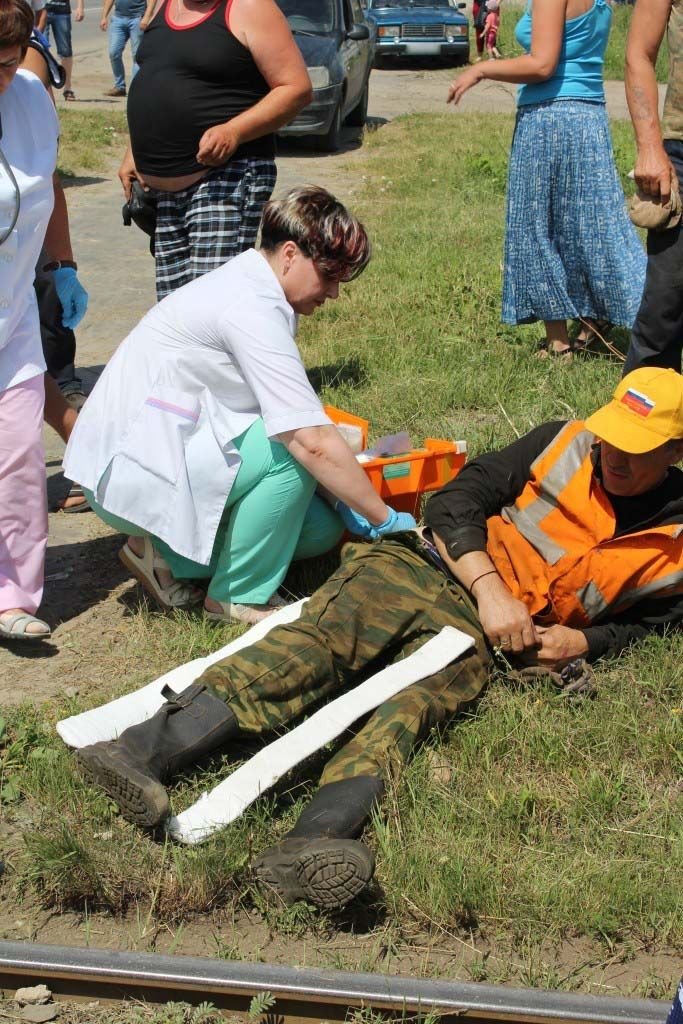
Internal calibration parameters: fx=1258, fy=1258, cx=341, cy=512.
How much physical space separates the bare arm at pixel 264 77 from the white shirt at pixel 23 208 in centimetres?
86

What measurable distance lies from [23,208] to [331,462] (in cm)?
138

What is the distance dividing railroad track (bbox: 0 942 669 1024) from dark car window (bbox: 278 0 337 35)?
1345cm

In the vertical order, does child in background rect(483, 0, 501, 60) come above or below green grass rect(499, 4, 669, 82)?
above

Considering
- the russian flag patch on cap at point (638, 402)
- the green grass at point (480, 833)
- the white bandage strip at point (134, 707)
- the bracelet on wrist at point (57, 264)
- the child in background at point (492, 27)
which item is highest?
the russian flag patch on cap at point (638, 402)

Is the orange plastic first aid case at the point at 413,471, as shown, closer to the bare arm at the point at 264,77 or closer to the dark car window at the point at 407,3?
the bare arm at the point at 264,77

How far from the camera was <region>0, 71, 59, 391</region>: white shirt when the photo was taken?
4.20 m

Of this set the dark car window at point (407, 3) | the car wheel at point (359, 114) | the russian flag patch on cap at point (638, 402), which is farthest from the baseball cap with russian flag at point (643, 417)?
the dark car window at point (407, 3)

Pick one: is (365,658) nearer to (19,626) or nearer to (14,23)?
(19,626)

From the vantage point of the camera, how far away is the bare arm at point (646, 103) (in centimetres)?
485

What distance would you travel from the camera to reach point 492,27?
2562 cm

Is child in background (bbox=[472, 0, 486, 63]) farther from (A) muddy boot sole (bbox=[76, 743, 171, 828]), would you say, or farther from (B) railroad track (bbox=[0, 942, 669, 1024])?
(B) railroad track (bbox=[0, 942, 669, 1024])

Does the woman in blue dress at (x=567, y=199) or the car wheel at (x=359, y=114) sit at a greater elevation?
the woman in blue dress at (x=567, y=199)

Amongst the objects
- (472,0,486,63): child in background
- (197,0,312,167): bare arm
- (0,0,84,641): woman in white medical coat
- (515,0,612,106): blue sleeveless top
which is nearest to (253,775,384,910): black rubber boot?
(0,0,84,641): woman in white medical coat

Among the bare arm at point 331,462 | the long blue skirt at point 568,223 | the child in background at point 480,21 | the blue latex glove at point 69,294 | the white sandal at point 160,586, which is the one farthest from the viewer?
the child in background at point 480,21
